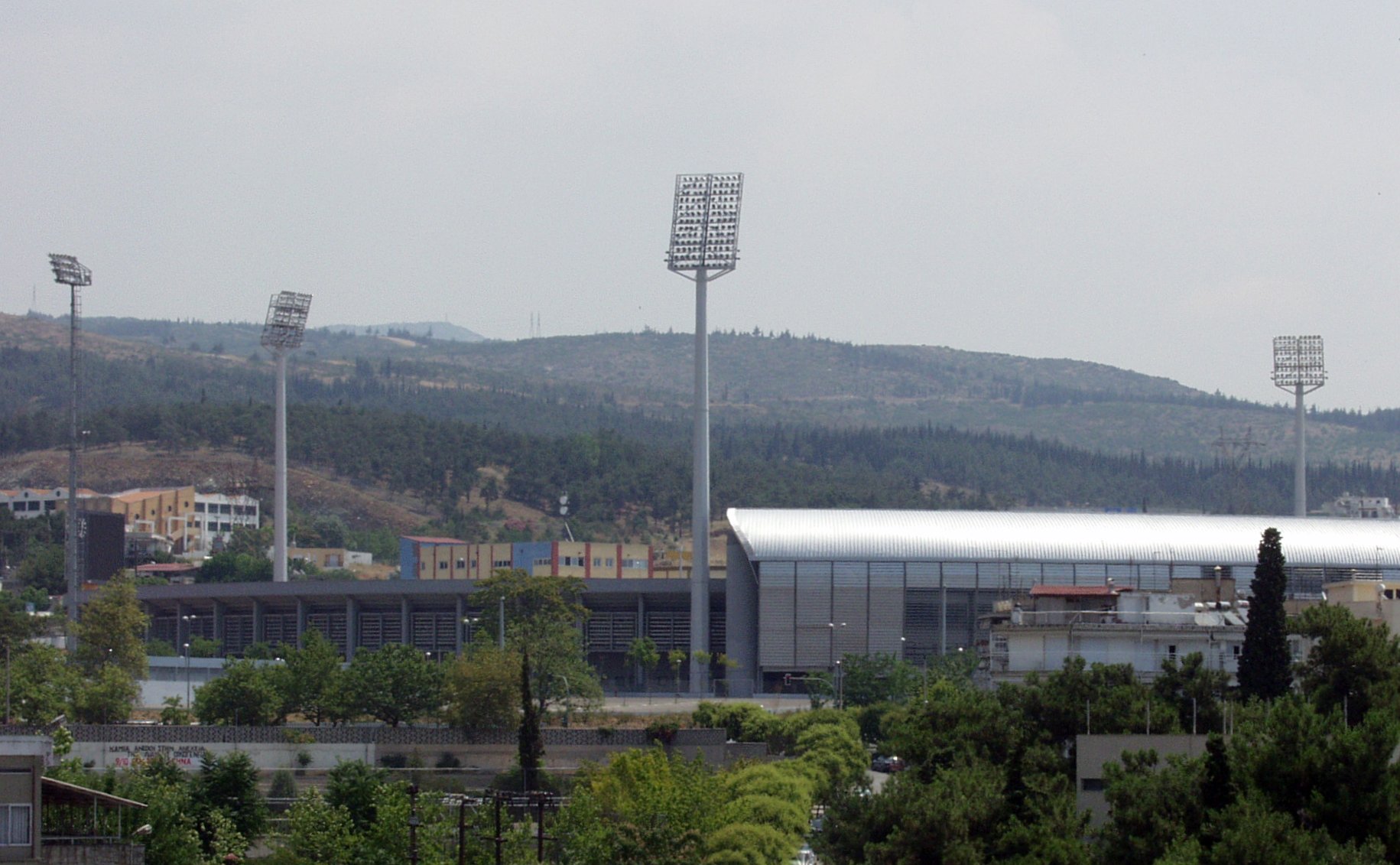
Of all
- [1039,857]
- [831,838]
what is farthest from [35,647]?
[1039,857]

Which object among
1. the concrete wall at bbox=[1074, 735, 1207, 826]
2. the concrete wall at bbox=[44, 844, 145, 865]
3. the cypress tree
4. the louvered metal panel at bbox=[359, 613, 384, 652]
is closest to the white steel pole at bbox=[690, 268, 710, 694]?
the louvered metal panel at bbox=[359, 613, 384, 652]

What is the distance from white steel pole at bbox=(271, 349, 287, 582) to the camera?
142375 mm

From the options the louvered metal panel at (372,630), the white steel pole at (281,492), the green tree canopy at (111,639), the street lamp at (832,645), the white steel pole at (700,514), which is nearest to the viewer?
the green tree canopy at (111,639)

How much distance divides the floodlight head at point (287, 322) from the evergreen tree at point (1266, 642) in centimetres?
9562

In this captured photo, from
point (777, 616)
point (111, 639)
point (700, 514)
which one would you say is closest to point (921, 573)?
point (777, 616)

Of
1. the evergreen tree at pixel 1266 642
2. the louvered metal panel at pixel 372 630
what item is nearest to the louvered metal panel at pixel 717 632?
the louvered metal panel at pixel 372 630

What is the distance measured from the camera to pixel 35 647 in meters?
104

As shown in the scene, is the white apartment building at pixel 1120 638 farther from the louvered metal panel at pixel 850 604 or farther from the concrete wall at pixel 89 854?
the louvered metal panel at pixel 850 604

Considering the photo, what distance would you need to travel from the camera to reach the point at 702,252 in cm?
12912

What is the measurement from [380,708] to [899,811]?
4012cm

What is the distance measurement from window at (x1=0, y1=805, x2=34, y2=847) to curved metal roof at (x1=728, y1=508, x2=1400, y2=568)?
7737 cm

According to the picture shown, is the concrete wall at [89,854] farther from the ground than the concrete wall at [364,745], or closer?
farther from the ground

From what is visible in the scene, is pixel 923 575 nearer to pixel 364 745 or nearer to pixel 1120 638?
pixel 1120 638

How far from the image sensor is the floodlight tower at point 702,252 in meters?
127
